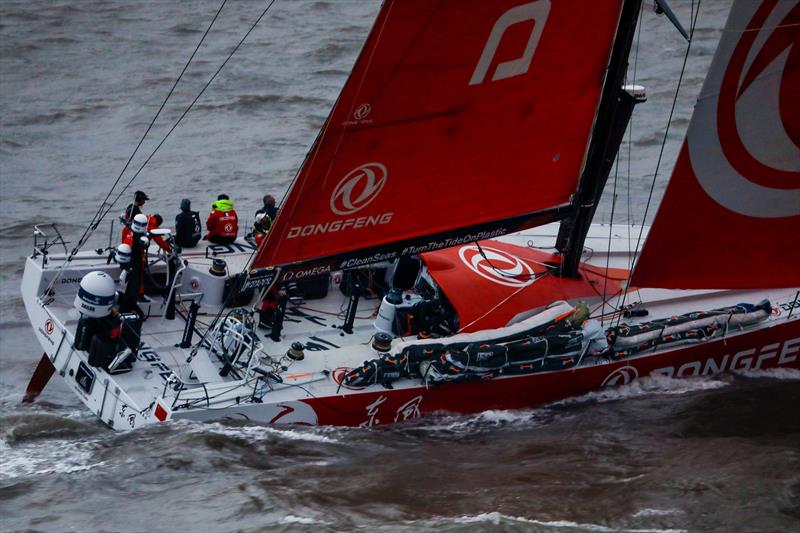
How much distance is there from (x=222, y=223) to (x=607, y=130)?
4.25 metres

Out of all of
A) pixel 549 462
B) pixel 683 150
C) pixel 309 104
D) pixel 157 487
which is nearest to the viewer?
pixel 157 487

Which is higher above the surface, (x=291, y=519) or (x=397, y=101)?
(x=397, y=101)

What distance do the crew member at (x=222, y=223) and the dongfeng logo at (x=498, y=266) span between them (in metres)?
2.51

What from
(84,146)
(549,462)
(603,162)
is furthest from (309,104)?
(549,462)

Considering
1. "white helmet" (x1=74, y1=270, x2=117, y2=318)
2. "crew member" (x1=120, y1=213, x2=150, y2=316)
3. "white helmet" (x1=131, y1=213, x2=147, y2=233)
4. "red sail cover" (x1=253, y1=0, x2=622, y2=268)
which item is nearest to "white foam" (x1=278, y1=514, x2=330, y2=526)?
"red sail cover" (x1=253, y1=0, x2=622, y2=268)

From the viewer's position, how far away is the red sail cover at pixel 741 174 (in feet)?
34.2

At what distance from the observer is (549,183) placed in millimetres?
11156

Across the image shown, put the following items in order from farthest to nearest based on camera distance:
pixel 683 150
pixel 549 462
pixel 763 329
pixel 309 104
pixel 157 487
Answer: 1. pixel 309 104
2. pixel 763 329
3. pixel 683 150
4. pixel 549 462
5. pixel 157 487

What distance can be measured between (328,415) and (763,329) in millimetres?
4689

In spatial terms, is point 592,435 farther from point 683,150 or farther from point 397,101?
point 397,101

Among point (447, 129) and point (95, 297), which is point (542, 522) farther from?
point (95, 297)

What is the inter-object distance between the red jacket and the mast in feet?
11.7

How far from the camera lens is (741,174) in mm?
11000

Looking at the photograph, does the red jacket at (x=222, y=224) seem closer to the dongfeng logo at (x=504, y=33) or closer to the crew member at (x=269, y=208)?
the crew member at (x=269, y=208)
